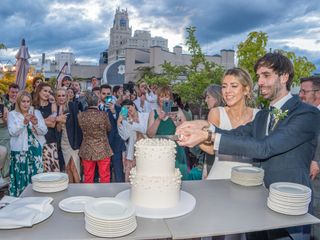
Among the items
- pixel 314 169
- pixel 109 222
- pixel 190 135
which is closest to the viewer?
pixel 109 222

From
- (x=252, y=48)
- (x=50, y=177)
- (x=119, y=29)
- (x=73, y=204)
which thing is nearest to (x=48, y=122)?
(x=50, y=177)

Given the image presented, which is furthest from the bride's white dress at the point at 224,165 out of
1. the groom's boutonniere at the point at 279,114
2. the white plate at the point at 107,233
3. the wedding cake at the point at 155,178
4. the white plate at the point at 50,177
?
the white plate at the point at 107,233

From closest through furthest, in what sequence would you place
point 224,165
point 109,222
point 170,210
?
1. point 109,222
2. point 170,210
3. point 224,165

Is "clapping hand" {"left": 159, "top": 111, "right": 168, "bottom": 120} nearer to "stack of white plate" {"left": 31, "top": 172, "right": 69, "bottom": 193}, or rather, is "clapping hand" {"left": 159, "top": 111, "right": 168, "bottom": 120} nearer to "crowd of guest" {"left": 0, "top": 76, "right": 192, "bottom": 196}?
"crowd of guest" {"left": 0, "top": 76, "right": 192, "bottom": 196}

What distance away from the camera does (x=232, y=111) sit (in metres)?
3.01

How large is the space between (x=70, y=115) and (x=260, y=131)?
363 cm

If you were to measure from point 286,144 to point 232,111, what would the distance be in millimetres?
1082

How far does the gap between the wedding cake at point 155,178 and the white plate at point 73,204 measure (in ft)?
1.01

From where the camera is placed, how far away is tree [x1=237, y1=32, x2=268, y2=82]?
7945 mm

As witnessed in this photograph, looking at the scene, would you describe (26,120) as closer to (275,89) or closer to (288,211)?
(275,89)

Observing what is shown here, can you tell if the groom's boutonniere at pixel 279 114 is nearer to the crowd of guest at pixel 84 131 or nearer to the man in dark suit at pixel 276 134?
the man in dark suit at pixel 276 134

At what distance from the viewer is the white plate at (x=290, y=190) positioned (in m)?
1.73

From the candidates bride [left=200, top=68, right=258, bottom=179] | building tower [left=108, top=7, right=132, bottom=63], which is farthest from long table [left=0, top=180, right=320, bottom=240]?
building tower [left=108, top=7, right=132, bottom=63]

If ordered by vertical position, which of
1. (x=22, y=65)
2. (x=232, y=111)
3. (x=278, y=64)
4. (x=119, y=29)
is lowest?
(x=232, y=111)
